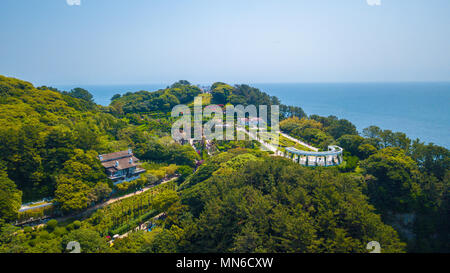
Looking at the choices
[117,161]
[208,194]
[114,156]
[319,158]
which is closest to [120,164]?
[117,161]

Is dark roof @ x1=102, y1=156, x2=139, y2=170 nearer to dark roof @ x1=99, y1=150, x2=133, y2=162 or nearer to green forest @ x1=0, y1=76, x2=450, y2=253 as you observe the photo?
dark roof @ x1=99, y1=150, x2=133, y2=162

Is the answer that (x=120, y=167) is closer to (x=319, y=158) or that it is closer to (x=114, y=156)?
(x=114, y=156)

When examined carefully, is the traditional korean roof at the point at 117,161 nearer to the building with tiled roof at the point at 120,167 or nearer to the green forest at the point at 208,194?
the building with tiled roof at the point at 120,167
